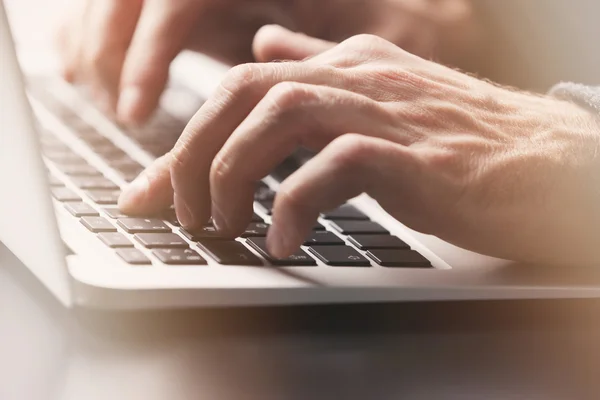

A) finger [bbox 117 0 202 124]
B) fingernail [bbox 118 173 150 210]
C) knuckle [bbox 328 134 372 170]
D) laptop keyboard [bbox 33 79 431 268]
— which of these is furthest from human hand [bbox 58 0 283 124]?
knuckle [bbox 328 134 372 170]

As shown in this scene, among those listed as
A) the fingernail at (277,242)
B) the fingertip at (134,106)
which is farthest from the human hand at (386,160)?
the fingertip at (134,106)

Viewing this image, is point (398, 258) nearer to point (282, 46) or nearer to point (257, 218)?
point (257, 218)

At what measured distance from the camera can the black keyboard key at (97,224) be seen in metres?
0.41

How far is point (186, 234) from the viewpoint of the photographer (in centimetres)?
43

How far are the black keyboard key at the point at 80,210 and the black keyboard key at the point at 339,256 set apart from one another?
135 mm

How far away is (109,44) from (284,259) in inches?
16.3

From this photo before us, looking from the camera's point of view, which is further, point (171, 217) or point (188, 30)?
point (188, 30)

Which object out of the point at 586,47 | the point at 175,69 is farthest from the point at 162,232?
the point at 586,47

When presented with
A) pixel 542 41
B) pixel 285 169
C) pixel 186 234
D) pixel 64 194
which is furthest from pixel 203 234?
pixel 542 41

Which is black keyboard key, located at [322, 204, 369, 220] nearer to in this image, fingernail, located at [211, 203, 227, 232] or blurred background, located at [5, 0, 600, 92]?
fingernail, located at [211, 203, 227, 232]

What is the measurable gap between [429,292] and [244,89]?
0.16 m

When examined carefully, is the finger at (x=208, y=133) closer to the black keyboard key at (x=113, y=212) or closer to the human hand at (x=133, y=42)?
the black keyboard key at (x=113, y=212)

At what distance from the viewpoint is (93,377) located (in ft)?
1.03

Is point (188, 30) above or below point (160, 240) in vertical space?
above
